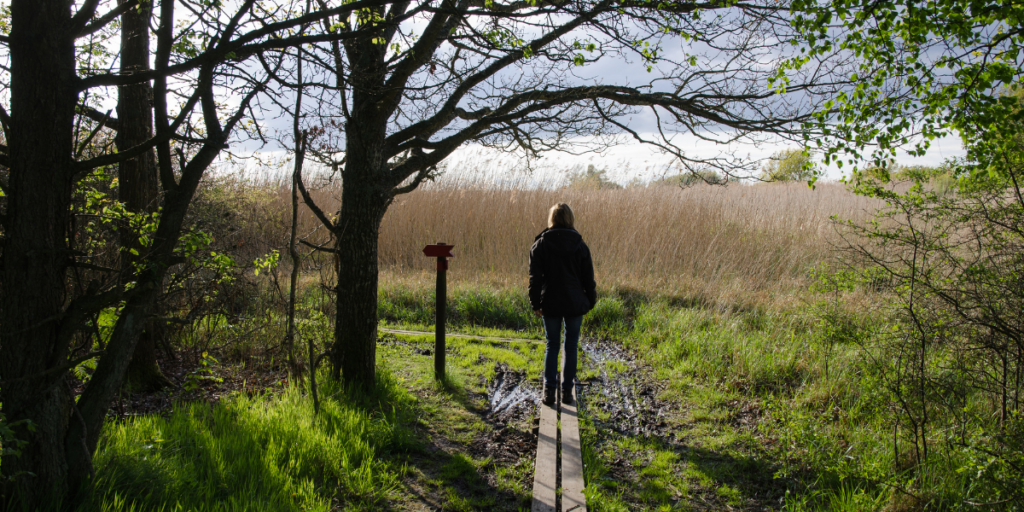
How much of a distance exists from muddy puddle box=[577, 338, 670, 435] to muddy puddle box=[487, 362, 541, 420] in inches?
18.5

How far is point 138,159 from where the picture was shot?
445 cm

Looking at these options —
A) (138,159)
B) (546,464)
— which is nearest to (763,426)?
(546,464)

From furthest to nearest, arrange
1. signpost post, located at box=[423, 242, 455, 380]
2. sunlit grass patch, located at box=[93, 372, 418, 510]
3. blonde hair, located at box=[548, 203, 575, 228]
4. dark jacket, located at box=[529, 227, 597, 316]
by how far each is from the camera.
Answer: signpost post, located at box=[423, 242, 455, 380] < blonde hair, located at box=[548, 203, 575, 228] < dark jacket, located at box=[529, 227, 597, 316] < sunlit grass patch, located at box=[93, 372, 418, 510]

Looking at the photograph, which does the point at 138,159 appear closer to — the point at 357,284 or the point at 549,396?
the point at 357,284

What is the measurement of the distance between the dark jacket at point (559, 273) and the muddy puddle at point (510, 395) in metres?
0.86

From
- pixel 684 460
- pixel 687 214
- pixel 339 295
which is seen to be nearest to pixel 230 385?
pixel 339 295

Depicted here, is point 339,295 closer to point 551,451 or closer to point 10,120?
point 551,451

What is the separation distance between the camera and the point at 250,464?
118 inches

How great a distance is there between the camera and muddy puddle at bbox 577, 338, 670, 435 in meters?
4.38

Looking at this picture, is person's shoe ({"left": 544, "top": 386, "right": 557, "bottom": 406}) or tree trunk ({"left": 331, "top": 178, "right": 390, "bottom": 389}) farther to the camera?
person's shoe ({"left": 544, "top": 386, "right": 557, "bottom": 406})

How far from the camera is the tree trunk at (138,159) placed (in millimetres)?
4406

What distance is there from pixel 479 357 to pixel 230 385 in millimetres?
2441

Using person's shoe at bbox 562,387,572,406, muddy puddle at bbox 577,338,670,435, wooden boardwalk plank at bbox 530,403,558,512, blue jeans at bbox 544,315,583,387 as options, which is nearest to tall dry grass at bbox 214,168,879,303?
muddy puddle at bbox 577,338,670,435

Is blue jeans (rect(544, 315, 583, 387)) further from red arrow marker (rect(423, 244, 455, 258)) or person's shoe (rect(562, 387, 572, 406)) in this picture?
red arrow marker (rect(423, 244, 455, 258))
